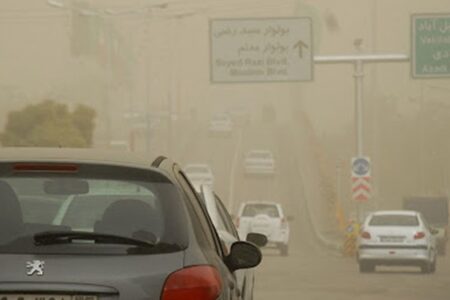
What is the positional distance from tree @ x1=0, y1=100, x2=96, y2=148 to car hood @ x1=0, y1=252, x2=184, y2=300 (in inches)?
2411

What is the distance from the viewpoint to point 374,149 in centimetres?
11275

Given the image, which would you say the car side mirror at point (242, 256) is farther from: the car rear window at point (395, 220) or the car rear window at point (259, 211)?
the car rear window at point (259, 211)

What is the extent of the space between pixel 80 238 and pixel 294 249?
165 feet

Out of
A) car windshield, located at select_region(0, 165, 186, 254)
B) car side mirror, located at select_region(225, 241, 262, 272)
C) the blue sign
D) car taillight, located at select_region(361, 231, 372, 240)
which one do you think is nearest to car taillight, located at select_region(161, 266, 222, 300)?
car windshield, located at select_region(0, 165, 186, 254)

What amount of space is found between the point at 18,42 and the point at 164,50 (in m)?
10.1

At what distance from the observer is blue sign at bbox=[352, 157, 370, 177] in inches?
1885

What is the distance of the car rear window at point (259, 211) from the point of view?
47250 millimetres

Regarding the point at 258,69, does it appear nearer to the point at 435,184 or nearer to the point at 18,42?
the point at 435,184

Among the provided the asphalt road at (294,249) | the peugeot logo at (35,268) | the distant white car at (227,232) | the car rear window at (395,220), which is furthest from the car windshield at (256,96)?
the peugeot logo at (35,268)

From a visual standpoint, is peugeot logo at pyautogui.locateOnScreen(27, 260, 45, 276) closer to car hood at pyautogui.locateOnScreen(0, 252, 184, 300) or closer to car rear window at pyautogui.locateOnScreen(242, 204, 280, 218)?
car hood at pyautogui.locateOnScreen(0, 252, 184, 300)

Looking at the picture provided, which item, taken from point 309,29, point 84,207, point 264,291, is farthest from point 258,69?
point 84,207

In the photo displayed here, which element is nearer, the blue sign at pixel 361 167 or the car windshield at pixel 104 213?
the car windshield at pixel 104 213

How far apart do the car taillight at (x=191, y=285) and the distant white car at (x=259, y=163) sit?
3175 inches

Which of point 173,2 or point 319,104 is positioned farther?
point 319,104
